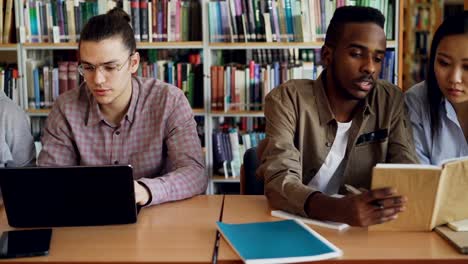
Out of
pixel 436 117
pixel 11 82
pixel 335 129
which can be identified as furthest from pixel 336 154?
pixel 11 82

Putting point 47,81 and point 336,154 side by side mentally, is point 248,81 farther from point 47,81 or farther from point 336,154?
point 336,154

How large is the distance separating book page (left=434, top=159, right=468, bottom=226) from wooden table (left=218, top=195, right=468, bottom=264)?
0.25ft

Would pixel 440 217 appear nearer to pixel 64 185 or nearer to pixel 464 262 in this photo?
pixel 464 262

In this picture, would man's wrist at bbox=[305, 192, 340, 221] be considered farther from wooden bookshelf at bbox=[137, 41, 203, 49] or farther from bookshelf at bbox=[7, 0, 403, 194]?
wooden bookshelf at bbox=[137, 41, 203, 49]

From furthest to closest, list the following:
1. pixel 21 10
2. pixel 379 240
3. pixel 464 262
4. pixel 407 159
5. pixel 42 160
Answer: pixel 21 10 → pixel 42 160 → pixel 407 159 → pixel 379 240 → pixel 464 262

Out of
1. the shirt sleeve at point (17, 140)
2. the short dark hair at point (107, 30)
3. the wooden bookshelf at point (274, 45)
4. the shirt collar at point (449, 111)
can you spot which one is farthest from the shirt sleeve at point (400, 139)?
the wooden bookshelf at point (274, 45)

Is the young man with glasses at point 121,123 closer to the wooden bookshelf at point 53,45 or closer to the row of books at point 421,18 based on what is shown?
the wooden bookshelf at point 53,45

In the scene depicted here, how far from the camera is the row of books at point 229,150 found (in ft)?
12.2

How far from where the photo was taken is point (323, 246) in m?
1.47

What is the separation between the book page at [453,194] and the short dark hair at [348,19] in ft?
1.87

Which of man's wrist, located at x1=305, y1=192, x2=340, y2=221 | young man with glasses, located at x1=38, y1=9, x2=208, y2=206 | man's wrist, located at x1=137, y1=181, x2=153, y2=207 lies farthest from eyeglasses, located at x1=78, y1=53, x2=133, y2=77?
man's wrist, located at x1=305, y1=192, x2=340, y2=221

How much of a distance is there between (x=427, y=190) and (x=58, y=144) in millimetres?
1234

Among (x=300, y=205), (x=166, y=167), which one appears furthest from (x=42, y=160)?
(x=300, y=205)

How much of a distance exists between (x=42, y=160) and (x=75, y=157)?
115 millimetres
